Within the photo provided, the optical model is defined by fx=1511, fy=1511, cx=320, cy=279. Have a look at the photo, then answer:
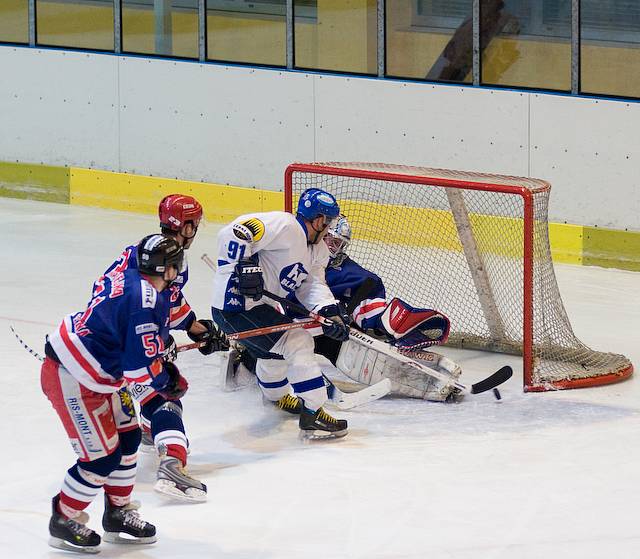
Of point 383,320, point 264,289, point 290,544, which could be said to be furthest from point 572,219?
point 290,544

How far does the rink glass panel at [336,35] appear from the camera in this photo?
8836 mm

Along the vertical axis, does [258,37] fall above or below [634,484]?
above

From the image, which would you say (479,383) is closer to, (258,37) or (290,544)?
(290,544)

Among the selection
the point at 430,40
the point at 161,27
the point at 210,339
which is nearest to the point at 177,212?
the point at 210,339

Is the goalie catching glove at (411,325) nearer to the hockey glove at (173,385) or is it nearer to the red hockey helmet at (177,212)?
the red hockey helmet at (177,212)

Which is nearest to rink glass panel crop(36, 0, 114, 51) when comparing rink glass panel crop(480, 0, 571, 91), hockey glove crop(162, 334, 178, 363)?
rink glass panel crop(480, 0, 571, 91)

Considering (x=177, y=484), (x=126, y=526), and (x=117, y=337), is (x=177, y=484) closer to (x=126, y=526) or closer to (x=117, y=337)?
(x=126, y=526)

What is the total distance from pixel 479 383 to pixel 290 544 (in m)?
1.66

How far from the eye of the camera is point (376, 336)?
20.0 ft

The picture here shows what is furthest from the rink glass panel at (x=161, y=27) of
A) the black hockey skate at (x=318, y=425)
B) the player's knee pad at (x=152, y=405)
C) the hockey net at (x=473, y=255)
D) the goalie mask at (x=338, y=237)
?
the player's knee pad at (x=152, y=405)

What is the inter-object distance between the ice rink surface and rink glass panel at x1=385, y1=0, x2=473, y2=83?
228cm

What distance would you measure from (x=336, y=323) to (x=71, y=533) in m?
1.57

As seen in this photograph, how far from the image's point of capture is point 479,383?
5.79 metres

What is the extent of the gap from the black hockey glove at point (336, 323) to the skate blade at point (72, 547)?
148 cm
